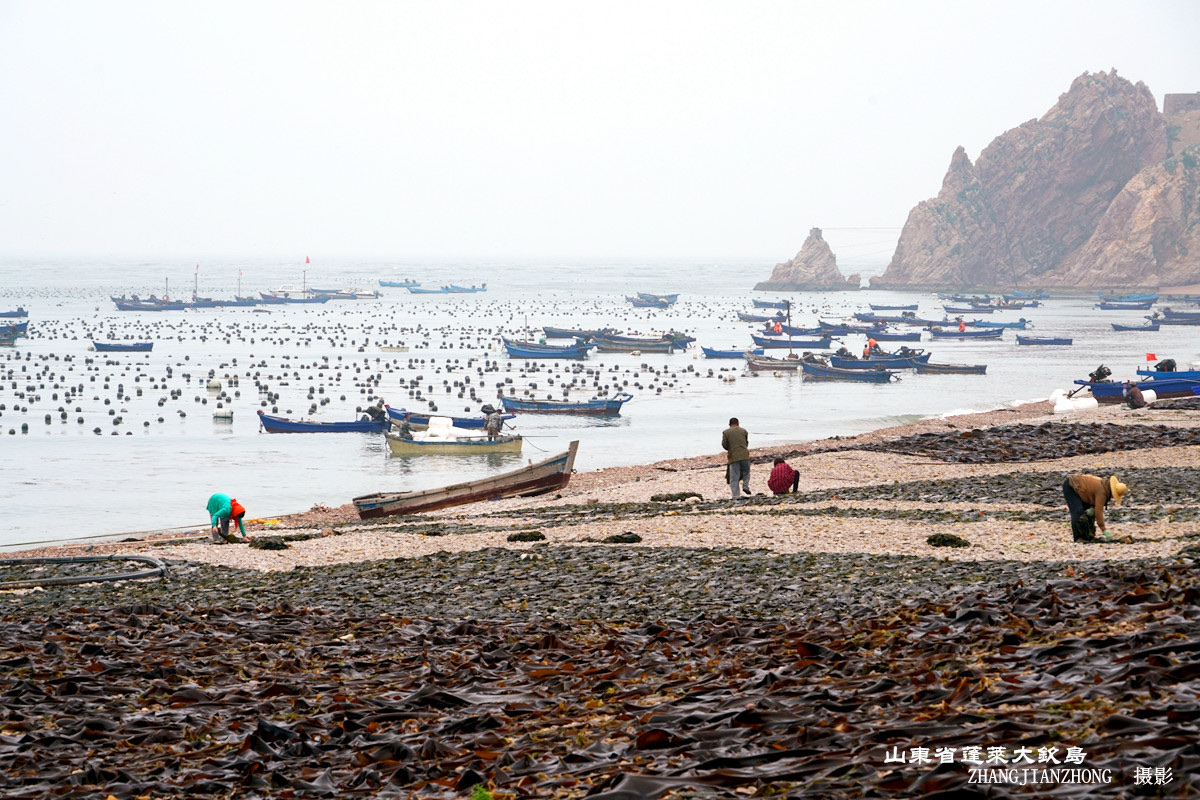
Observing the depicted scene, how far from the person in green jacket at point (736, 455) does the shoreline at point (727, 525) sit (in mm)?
664

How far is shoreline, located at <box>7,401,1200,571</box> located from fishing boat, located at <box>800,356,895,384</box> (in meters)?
47.5

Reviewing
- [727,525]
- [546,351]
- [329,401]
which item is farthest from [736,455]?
[546,351]

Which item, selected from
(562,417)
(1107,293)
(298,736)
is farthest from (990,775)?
(1107,293)

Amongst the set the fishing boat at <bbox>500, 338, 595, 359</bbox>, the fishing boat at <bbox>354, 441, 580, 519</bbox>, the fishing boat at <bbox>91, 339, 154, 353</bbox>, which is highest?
the fishing boat at <bbox>500, 338, 595, 359</bbox>

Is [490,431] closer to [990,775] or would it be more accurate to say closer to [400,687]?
[400,687]

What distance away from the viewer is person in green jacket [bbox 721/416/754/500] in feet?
77.6

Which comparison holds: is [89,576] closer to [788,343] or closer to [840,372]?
[840,372]

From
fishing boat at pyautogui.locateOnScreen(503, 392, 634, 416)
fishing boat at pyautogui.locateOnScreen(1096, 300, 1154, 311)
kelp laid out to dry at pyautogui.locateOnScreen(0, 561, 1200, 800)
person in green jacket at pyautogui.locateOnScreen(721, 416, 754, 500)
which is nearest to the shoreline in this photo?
person in green jacket at pyautogui.locateOnScreen(721, 416, 754, 500)

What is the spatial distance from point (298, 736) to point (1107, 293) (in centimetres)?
20757

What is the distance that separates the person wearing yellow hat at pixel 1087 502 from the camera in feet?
53.8

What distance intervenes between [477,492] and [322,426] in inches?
1011

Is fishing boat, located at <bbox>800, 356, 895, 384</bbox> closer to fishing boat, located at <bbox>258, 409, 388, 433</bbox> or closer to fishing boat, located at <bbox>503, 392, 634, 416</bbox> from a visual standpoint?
fishing boat, located at <bbox>503, 392, 634, 416</bbox>

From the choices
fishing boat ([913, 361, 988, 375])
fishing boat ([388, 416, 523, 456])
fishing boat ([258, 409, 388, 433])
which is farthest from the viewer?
fishing boat ([913, 361, 988, 375])

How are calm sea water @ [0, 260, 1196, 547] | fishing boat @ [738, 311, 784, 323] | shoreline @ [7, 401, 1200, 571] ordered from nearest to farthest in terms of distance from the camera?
shoreline @ [7, 401, 1200, 571] → calm sea water @ [0, 260, 1196, 547] → fishing boat @ [738, 311, 784, 323]
